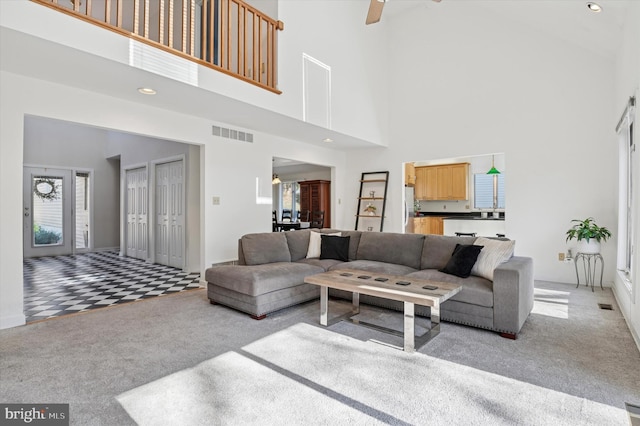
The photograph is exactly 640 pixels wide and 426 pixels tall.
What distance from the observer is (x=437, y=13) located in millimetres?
6414

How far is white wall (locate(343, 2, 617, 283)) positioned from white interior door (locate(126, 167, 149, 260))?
538cm

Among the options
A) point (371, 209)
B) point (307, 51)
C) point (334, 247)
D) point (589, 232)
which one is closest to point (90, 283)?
point (334, 247)

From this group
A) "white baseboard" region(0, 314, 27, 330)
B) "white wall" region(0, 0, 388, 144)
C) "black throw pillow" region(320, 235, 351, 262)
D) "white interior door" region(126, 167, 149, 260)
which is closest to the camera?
"white wall" region(0, 0, 388, 144)

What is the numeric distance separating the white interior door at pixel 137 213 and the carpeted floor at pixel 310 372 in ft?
13.5

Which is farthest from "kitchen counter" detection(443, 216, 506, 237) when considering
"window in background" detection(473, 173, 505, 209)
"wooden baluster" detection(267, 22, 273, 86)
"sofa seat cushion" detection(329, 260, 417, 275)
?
"wooden baluster" detection(267, 22, 273, 86)

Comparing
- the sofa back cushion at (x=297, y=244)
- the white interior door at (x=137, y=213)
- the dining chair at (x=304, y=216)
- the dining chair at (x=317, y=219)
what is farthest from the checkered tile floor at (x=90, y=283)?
the dining chair at (x=304, y=216)

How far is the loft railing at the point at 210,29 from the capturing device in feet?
10.0

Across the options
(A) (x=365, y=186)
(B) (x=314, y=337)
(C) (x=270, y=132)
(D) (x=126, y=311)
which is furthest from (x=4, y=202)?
(A) (x=365, y=186)

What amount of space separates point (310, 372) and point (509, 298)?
6.10 ft

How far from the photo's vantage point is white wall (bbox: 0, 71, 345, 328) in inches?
128

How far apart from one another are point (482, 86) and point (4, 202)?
22.3 feet

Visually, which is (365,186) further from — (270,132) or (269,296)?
(269,296)

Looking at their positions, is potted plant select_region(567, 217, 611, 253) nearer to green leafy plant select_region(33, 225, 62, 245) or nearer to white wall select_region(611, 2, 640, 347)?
white wall select_region(611, 2, 640, 347)

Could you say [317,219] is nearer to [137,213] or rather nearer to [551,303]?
[137,213]
